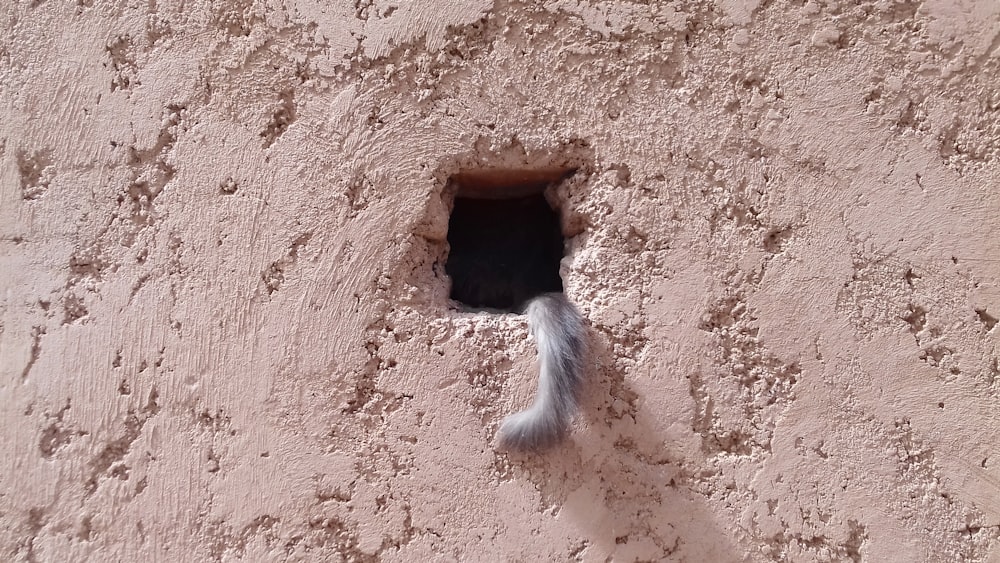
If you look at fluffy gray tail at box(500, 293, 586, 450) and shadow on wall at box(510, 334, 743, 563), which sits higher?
fluffy gray tail at box(500, 293, 586, 450)

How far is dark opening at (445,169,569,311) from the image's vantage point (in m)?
1.27

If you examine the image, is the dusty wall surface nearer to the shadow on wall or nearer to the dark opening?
the shadow on wall

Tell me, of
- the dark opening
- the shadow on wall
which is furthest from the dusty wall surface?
the dark opening

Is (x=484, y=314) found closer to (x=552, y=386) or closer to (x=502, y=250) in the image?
(x=552, y=386)

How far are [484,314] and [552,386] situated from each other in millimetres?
203

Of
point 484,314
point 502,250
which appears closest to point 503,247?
point 502,250

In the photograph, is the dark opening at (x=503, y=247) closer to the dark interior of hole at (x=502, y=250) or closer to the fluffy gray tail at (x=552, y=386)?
the dark interior of hole at (x=502, y=250)

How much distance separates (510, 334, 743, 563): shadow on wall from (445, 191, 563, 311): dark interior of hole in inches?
14.3

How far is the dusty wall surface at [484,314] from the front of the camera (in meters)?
0.97

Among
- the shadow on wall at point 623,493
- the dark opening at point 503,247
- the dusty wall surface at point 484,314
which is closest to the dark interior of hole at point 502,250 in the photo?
the dark opening at point 503,247

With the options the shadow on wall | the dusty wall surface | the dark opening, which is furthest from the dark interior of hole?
the shadow on wall

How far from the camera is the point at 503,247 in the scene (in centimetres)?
140

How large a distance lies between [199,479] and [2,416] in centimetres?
33

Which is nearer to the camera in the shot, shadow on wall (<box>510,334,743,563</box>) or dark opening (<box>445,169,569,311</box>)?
shadow on wall (<box>510,334,743,563</box>)
